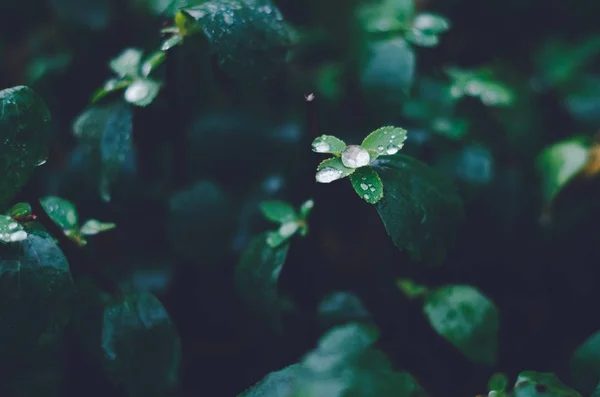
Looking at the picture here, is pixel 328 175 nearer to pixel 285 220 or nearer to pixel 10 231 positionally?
pixel 285 220

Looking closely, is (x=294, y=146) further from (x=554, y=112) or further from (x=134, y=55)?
(x=554, y=112)

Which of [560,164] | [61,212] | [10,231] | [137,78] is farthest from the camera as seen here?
[560,164]

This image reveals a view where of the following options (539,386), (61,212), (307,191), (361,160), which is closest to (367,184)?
(361,160)

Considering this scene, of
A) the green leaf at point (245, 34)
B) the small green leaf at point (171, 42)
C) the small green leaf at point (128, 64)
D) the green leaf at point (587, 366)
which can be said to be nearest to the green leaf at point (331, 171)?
the green leaf at point (245, 34)

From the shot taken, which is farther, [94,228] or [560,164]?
[560,164]

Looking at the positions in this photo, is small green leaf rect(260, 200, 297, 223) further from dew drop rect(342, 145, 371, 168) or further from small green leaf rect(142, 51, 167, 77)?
small green leaf rect(142, 51, 167, 77)

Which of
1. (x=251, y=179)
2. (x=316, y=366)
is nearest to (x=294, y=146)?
(x=251, y=179)

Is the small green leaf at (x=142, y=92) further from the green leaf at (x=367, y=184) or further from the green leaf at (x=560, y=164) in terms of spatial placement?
the green leaf at (x=560, y=164)

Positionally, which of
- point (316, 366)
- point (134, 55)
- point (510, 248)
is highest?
point (134, 55)
